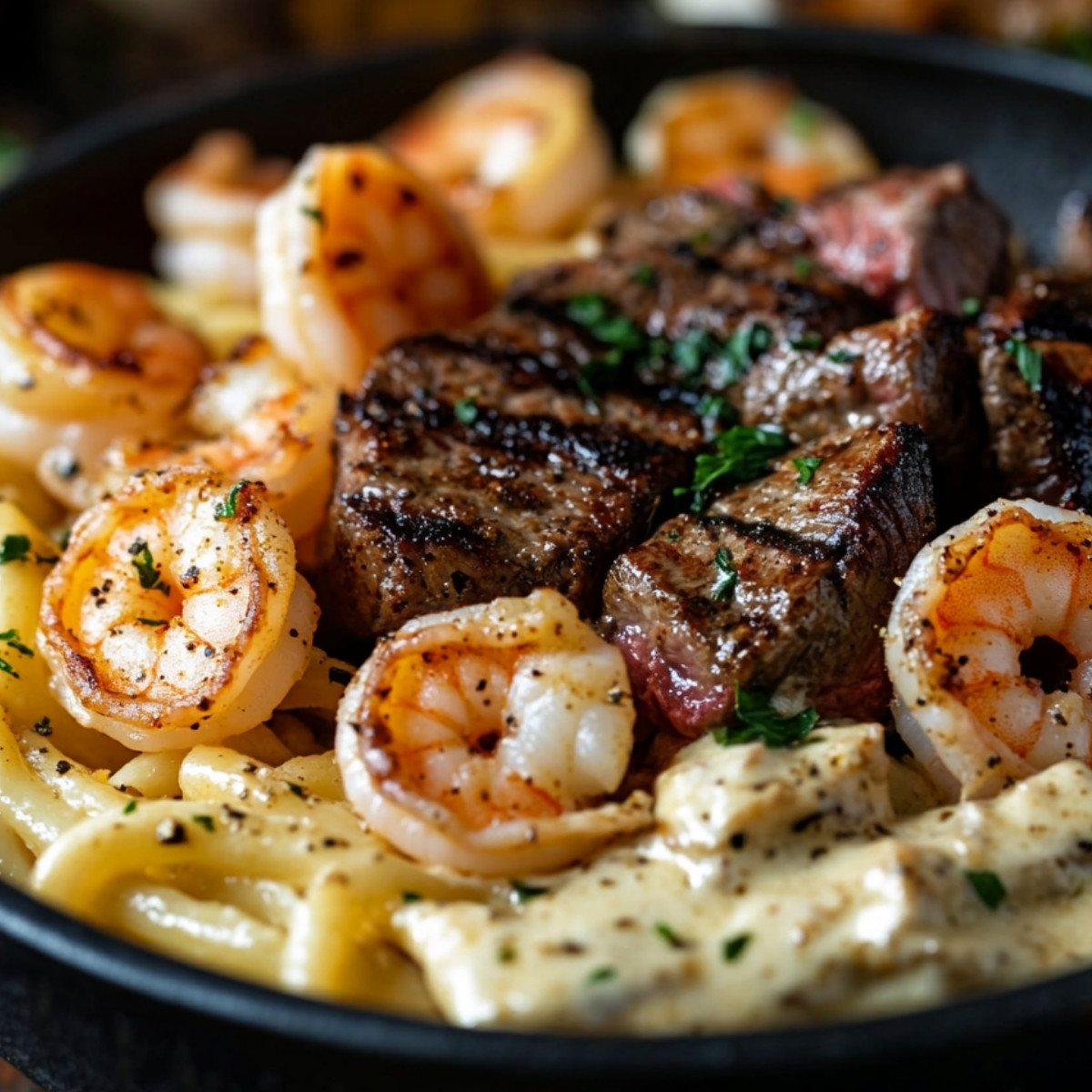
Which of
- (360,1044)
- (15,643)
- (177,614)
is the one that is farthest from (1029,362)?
(15,643)

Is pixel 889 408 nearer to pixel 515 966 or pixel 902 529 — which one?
pixel 902 529

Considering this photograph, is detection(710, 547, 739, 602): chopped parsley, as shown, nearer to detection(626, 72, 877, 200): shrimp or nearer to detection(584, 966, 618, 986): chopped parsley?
detection(584, 966, 618, 986): chopped parsley

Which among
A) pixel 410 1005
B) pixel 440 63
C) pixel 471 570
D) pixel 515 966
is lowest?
pixel 410 1005

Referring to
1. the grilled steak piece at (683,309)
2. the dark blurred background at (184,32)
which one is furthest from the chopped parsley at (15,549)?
the dark blurred background at (184,32)

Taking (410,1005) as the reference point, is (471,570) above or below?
above

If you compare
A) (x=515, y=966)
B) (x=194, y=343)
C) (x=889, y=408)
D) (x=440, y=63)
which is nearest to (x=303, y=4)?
(x=440, y=63)
